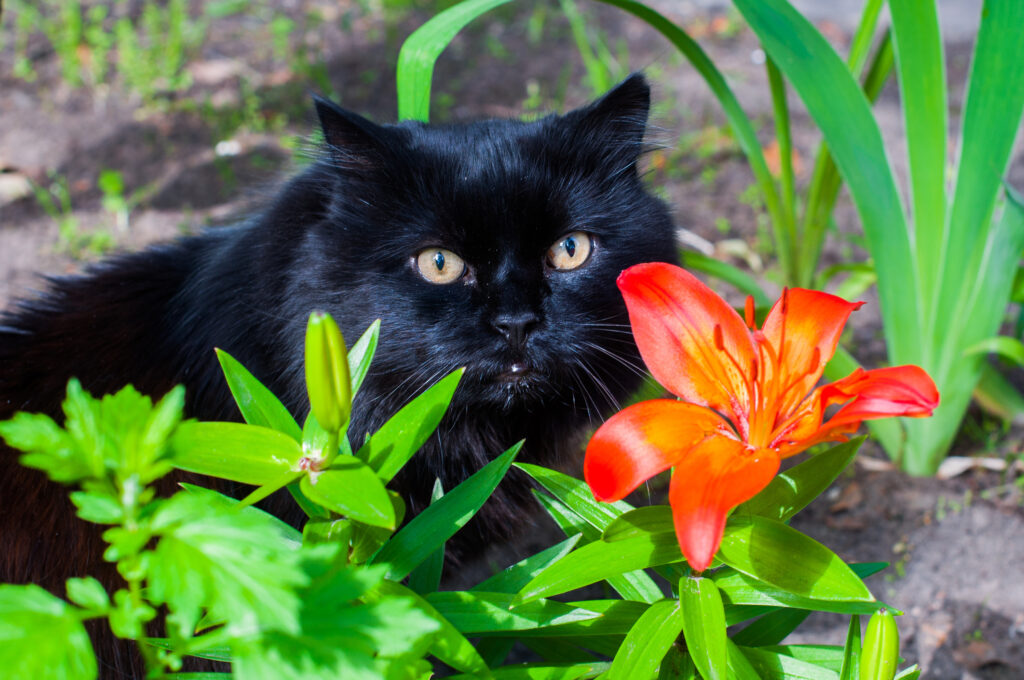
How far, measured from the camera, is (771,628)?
1059 mm

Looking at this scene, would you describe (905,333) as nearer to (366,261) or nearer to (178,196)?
(366,261)

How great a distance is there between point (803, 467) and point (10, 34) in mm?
3927

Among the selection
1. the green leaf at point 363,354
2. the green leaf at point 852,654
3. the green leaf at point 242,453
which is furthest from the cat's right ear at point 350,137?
the green leaf at point 852,654

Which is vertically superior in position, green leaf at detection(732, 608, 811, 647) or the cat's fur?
the cat's fur

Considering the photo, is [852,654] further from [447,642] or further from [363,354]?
[363,354]

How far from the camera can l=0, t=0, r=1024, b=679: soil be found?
1622 mm

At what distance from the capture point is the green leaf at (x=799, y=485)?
907 millimetres

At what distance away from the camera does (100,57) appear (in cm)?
330

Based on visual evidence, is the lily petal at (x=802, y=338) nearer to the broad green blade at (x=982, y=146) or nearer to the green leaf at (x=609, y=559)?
the green leaf at (x=609, y=559)

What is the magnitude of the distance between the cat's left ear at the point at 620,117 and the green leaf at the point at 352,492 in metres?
0.76

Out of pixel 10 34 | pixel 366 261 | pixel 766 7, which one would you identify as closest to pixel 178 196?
pixel 10 34

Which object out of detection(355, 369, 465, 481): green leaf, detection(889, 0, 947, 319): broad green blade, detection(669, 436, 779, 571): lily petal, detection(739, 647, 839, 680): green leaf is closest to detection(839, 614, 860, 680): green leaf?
detection(739, 647, 839, 680): green leaf

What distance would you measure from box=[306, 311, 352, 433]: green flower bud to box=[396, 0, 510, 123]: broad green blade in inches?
30.8

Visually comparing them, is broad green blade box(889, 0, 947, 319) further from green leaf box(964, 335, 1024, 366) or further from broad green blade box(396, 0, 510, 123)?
broad green blade box(396, 0, 510, 123)
